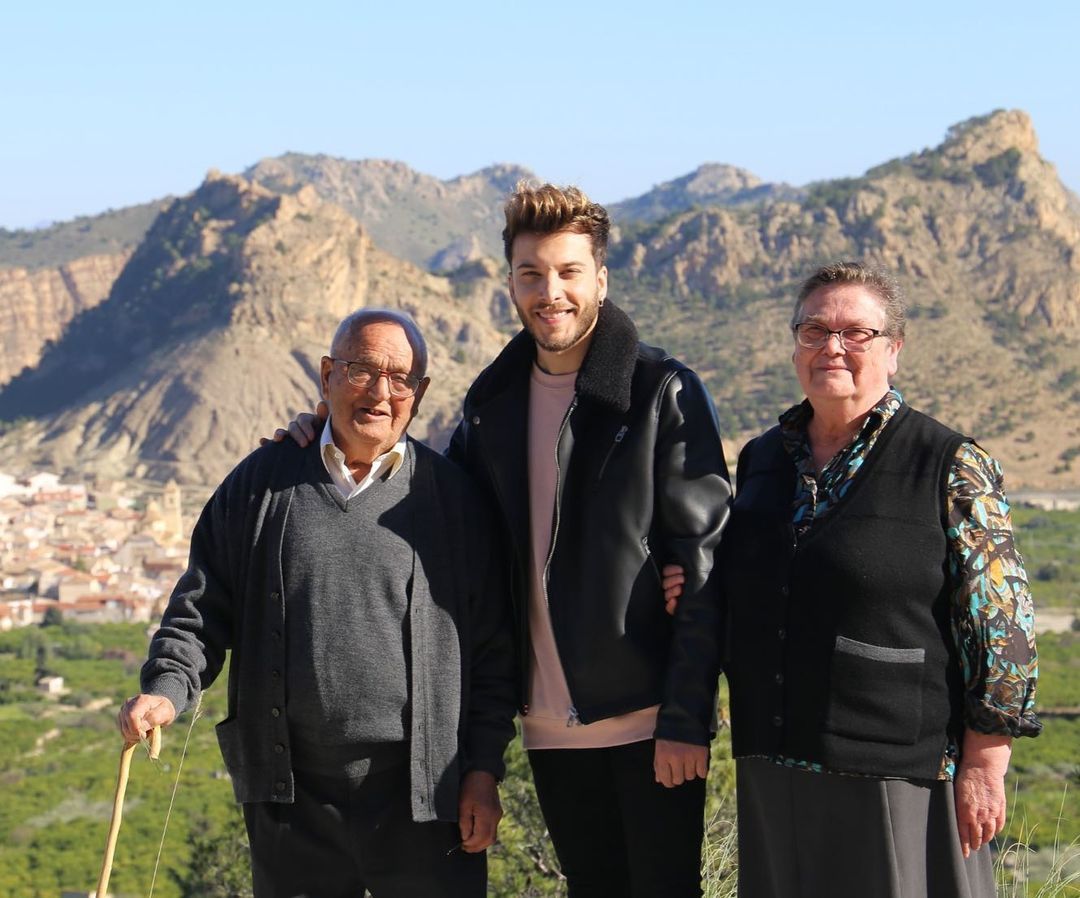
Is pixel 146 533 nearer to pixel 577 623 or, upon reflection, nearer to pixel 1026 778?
pixel 1026 778

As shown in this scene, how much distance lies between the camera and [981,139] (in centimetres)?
10519

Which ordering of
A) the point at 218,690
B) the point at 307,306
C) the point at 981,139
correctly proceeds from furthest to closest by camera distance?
the point at 981,139, the point at 307,306, the point at 218,690

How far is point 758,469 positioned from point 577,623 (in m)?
0.51

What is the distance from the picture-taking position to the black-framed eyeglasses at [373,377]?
3.05m

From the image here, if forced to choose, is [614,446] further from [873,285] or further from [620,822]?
[620,822]

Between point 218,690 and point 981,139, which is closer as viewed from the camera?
point 218,690

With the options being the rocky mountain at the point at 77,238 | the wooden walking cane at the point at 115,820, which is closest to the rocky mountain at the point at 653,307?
the rocky mountain at the point at 77,238

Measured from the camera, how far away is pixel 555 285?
9.86ft

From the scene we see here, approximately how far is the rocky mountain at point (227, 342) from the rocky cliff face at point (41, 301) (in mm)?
1770


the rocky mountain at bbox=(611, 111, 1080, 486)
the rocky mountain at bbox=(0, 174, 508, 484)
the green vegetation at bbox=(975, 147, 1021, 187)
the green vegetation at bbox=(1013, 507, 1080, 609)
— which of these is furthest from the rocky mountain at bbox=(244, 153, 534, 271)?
the green vegetation at bbox=(1013, 507, 1080, 609)

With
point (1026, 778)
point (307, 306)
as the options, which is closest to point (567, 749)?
point (1026, 778)

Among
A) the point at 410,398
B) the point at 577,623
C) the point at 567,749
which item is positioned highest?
the point at 410,398

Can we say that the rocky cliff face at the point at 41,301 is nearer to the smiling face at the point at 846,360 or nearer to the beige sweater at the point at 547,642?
the beige sweater at the point at 547,642

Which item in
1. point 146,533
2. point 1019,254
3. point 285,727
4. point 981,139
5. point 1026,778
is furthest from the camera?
point 981,139
